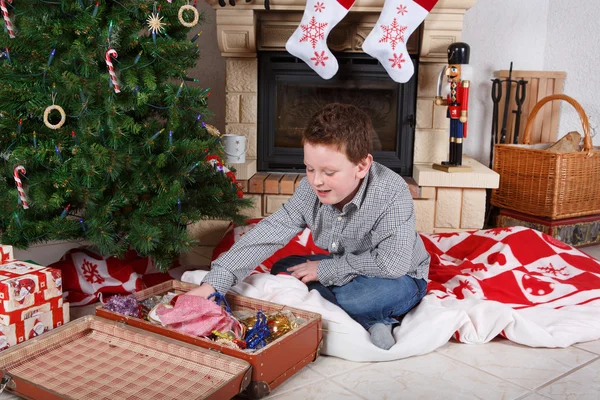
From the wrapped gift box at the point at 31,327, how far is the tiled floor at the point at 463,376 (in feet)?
0.65

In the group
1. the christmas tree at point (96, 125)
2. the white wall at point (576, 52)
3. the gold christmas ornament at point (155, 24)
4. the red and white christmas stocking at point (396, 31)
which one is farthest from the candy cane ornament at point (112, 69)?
the white wall at point (576, 52)

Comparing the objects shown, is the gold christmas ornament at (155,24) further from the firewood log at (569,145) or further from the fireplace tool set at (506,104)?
the fireplace tool set at (506,104)

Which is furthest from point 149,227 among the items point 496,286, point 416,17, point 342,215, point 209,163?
point 416,17

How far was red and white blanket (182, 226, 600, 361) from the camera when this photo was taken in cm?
151

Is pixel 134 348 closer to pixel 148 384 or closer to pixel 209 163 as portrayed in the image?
pixel 148 384

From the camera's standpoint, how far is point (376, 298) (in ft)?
5.17

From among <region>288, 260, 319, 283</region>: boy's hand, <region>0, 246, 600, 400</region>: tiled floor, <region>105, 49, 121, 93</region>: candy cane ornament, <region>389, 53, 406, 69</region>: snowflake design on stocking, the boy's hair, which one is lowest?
<region>0, 246, 600, 400</region>: tiled floor

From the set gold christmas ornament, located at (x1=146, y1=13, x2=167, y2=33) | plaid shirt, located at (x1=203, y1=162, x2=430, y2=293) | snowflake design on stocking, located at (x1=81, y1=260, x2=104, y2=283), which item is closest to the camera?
plaid shirt, located at (x1=203, y1=162, x2=430, y2=293)

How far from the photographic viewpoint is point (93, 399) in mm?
1181

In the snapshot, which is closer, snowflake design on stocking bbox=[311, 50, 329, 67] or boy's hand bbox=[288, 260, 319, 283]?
boy's hand bbox=[288, 260, 319, 283]

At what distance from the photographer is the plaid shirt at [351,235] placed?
1.56 metres

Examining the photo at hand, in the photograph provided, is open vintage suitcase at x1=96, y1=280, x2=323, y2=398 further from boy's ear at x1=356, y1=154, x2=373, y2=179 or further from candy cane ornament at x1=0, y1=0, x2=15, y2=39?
candy cane ornament at x1=0, y1=0, x2=15, y2=39

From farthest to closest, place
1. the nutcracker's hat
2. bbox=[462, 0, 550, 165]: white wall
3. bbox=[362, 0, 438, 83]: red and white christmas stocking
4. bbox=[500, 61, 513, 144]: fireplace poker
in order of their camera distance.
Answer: bbox=[462, 0, 550, 165]: white wall, bbox=[500, 61, 513, 144]: fireplace poker, the nutcracker's hat, bbox=[362, 0, 438, 83]: red and white christmas stocking

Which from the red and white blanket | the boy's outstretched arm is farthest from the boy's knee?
the boy's outstretched arm
